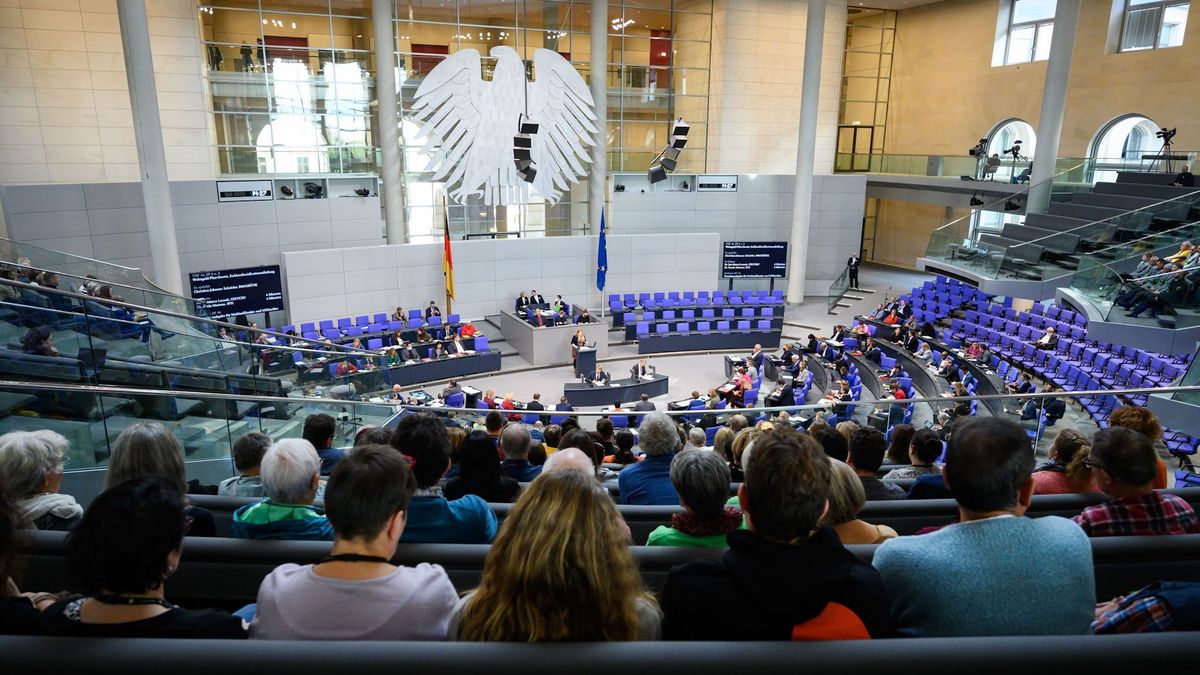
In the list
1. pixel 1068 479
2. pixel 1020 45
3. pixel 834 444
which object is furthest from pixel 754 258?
pixel 1068 479

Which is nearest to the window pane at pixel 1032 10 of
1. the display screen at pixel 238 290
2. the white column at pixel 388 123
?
the white column at pixel 388 123

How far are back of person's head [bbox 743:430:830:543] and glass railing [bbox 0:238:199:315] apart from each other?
12.6 meters

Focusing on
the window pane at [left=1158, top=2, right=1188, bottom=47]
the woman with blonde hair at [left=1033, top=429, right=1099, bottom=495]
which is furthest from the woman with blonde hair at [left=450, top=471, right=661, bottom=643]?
the window pane at [left=1158, top=2, right=1188, bottom=47]

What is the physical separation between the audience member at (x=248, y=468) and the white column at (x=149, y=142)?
1408 cm

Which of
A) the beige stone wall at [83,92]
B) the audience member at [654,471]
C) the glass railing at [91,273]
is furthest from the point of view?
the beige stone wall at [83,92]

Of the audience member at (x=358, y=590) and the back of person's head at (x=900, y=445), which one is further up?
the audience member at (x=358, y=590)

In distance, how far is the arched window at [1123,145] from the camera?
63.9 ft

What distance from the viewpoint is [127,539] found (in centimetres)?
157

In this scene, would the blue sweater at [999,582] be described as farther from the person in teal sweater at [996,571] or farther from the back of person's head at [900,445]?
the back of person's head at [900,445]

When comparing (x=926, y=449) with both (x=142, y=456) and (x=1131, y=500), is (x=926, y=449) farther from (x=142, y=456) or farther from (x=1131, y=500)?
(x=142, y=456)

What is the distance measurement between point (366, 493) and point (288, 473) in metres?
1.01

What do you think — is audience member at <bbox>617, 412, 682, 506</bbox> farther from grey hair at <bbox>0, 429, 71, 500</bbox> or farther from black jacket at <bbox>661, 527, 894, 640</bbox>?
grey hair at <bbox>0, 429, 71, 500</bbox>

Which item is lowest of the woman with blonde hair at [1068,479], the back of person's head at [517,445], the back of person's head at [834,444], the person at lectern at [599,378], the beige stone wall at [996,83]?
the person at lectern at [599,378]

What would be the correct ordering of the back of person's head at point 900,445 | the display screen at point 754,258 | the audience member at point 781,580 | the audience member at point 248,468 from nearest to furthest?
1. the audience member at point 781,580
2. the audience member at point 248,468
3. the back of person's head at point 900,445
4. the display screen at point 754,258
